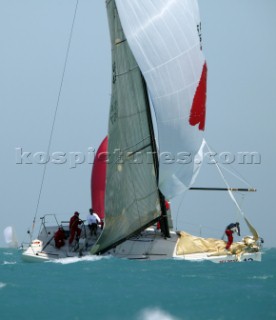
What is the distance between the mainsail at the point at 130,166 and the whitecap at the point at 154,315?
874 centimetres

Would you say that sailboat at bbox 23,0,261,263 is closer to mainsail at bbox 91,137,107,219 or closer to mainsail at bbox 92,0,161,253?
mainsail at bbox 92,0,161,253

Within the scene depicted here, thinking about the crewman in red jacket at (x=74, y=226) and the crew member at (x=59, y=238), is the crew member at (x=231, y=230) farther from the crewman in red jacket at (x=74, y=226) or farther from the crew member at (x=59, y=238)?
the crew member at (x=59, y=238)

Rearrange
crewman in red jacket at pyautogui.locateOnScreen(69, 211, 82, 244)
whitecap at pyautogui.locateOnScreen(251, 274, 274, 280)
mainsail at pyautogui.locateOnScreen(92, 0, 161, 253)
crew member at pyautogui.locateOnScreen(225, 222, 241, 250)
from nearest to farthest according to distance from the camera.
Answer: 1. whitecap at pyautogui.locateOnScreen(251, 274, 274, 280)
2. crew member at pyautogui.locateOnScreen(225, 222, 241, 250)
3. mainsail at pyautogui.locateOnScreen(92, 0, 161, 253)
4. crewman in red jacket at pyautogui.locateOnScreen(69, 211, 82, 244)

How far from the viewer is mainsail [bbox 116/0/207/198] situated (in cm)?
2434

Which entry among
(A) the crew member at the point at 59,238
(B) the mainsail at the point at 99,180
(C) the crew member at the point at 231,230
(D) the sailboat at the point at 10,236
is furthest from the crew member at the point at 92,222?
(B) the mainsail at the point at 99,180

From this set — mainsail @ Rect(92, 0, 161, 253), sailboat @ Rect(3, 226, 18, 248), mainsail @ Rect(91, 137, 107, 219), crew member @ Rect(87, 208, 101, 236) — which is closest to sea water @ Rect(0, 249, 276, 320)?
mainsail @ Rect(92, 0, 161, 253)

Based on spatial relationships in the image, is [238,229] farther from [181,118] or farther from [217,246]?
[181,118]

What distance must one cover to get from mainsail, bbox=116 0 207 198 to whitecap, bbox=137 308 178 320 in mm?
8385

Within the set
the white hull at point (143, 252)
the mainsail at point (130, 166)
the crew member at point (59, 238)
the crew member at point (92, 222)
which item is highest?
the mainsail at point (130, 166)

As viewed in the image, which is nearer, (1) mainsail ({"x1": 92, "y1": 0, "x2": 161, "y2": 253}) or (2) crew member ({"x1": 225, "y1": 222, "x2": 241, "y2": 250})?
(2) crew member ({"x1": 225, "y1": 222, "x2": 241, "y2": 250})

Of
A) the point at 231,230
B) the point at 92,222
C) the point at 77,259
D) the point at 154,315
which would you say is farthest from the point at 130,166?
the point at 154,315

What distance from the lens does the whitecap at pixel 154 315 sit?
16.5 meters

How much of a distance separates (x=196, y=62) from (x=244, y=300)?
9.09 m

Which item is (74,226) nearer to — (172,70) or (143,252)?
(143,252)
